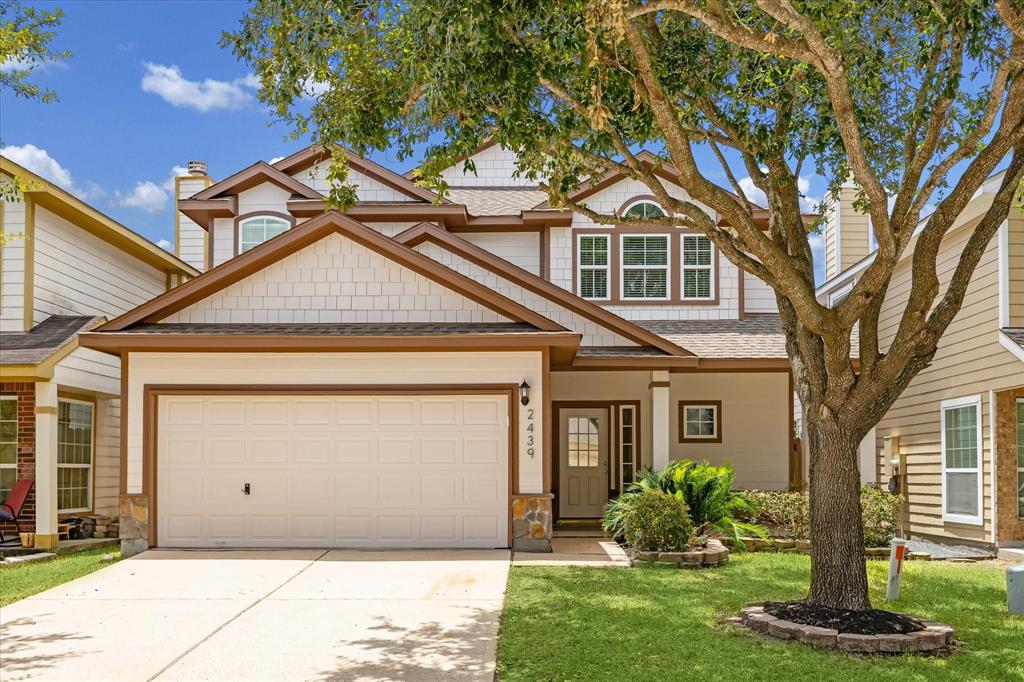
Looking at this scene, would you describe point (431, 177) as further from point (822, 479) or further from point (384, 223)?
point (384, 223)

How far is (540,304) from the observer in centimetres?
1662

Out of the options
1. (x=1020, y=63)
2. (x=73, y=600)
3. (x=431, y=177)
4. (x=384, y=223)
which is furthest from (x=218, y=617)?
(x=384, y=223)

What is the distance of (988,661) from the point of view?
25.6 ft

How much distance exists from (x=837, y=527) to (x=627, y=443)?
940 centimetres

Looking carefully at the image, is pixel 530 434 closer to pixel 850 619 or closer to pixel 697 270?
pixel 850 619

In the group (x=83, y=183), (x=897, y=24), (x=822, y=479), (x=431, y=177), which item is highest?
(x=83, y=183)

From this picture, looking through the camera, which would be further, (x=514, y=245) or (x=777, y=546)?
(x=514, y=245)

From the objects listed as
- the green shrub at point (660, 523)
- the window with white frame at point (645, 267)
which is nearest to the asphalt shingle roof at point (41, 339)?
the green shrub at point (660, 523)

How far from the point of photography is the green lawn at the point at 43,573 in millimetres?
11359

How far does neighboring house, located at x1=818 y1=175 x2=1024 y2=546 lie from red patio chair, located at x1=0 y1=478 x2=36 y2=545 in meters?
12.4

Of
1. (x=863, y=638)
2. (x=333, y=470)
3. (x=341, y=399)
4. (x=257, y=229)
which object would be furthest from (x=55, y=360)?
(x=863, y=638)

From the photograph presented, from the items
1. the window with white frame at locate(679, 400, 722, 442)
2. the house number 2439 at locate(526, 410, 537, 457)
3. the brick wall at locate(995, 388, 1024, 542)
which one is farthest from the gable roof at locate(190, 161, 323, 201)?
the brick wall at locate(995, 388, 1024, 542)

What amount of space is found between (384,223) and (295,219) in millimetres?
1711

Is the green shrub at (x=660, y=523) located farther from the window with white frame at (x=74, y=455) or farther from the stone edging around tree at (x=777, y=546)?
the window with white frame at (x=74, y=455)
